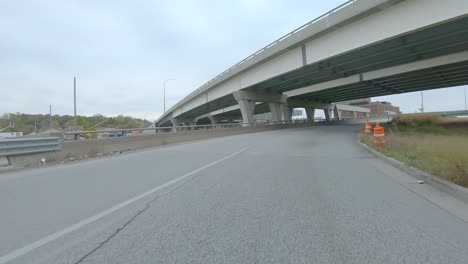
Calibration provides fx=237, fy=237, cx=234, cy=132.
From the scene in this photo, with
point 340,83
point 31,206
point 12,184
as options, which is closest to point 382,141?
point 31,206

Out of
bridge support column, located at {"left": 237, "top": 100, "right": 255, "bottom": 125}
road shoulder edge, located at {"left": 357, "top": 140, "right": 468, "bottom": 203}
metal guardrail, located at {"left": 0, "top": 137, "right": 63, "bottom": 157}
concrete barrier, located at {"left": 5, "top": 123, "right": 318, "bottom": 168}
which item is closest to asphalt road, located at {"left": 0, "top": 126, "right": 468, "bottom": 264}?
road shoulder edge, located at {"left": 357, "top": 140, "right": 468, "bottom": 203}

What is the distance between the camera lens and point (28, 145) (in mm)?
9211

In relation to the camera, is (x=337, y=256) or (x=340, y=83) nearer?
(x=337, y=256)

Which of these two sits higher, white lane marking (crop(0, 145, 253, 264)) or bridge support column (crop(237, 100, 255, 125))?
bridge support column (crop(237, 100, 255, 125))

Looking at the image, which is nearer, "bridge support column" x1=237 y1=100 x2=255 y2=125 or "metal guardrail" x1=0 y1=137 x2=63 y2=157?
"metal guardrail" x1=0 y1=137 x2=63 y2=157

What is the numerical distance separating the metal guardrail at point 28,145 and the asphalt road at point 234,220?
3077 mm

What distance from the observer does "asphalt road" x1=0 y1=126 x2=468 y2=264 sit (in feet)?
8.66

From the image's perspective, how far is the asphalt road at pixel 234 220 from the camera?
8.66 feet

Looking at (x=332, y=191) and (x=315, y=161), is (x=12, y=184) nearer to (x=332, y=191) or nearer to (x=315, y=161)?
(x=332, y=191)

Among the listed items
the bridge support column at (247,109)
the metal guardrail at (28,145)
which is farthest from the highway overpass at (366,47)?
the metal guardrail at (28,145)

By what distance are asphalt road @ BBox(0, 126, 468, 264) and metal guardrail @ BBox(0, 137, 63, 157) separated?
3077 millimetres

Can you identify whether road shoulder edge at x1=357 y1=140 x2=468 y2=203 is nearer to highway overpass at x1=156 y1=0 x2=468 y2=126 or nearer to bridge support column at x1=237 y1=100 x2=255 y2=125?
highway overpass at x1=156 y1=0 x2=468 y2=126

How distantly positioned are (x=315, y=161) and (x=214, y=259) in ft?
21.9

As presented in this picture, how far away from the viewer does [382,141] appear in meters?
10.7
